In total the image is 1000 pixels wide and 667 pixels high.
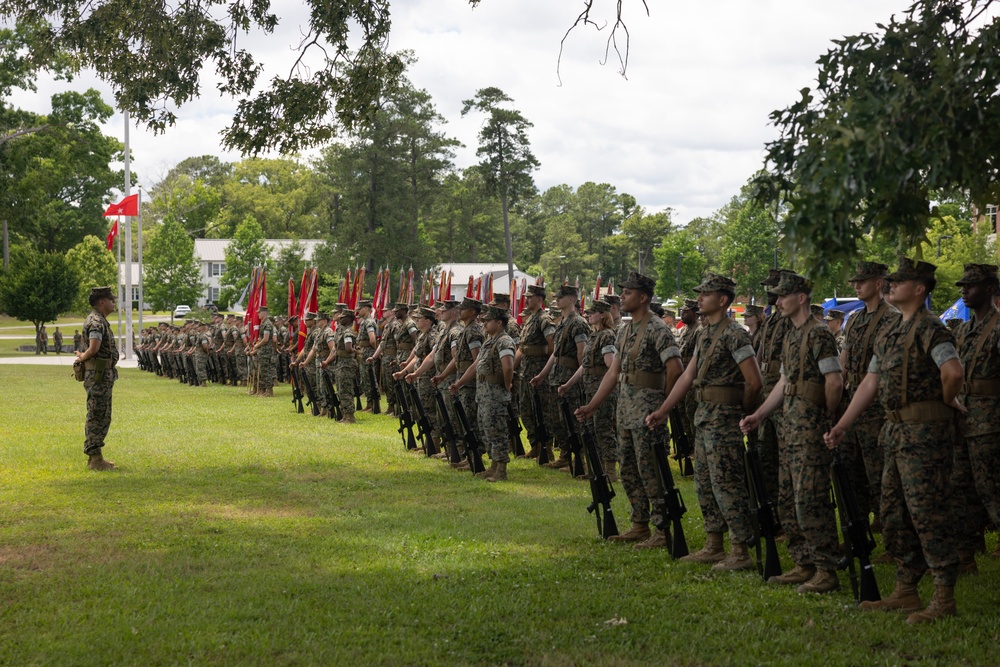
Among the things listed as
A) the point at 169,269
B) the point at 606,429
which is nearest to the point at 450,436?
the point at 606,429

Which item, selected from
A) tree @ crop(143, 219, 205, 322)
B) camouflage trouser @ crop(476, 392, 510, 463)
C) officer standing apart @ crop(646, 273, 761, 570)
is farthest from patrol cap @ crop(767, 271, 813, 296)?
tree @ crop(143, 219, 205, 322)

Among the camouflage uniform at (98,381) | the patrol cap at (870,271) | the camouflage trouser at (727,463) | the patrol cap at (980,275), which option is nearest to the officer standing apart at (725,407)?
the camouflage trouser at (727,463)

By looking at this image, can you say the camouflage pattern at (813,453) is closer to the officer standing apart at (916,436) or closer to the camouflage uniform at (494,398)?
the officer standing apart at (916,436)

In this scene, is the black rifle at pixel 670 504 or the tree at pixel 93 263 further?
the tree at pixel 93 263

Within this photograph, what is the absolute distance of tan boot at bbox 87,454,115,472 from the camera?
12672mm

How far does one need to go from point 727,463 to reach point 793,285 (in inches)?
55.0

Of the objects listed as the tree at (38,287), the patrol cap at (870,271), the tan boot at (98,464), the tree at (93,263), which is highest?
the tree at (93,263)

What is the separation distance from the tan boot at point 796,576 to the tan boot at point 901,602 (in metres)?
0.71

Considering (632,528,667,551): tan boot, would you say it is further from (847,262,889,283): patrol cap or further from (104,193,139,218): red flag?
(104,193,139,218): red flag

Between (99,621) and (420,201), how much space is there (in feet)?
187

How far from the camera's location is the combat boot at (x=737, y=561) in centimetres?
736

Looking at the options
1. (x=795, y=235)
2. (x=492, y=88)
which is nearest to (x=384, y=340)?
(x=795, y=235)

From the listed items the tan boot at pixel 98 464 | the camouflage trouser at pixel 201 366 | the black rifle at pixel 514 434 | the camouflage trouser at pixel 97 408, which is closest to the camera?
the camouflage trouser at pixel 97 408

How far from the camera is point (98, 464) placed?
12688 mm
